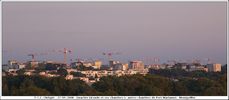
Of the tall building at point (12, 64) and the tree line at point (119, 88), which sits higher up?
the tall building at point (12, 64)

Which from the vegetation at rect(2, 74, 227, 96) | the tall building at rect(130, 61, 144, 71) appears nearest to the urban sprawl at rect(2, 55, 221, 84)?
the tall building at rect(130, 61, 144, 71)

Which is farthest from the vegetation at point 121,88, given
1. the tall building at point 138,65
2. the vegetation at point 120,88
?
the tall building at point 138,65

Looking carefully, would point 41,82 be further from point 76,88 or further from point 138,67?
point 138,67

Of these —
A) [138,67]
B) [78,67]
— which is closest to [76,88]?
[138,67]

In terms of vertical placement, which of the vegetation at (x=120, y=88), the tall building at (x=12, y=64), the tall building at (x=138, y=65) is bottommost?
the vegetation at (x=120, y=88)

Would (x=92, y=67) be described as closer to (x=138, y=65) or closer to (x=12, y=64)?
(x=138, y=65)

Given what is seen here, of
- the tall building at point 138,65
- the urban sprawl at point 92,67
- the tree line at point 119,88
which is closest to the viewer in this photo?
the tree line at point 119,88

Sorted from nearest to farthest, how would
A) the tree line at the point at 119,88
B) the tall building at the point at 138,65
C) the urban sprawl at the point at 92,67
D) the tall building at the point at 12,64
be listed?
the tree line at the point at 119,88, the tall building at the point at 12,64, the urban sprawl at the point at 92,67, the tall building at the point at 138,65

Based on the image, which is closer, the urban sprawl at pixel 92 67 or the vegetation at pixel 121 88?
the vegetation at pixel 121 88

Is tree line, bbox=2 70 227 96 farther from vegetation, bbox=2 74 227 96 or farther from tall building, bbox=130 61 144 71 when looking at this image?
tall building, bbox=130 61 144 71

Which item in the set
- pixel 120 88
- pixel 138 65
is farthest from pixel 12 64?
pixel 120 88

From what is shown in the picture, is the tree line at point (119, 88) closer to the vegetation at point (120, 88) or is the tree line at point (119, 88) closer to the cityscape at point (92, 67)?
the vegetation at point (120, 88)
